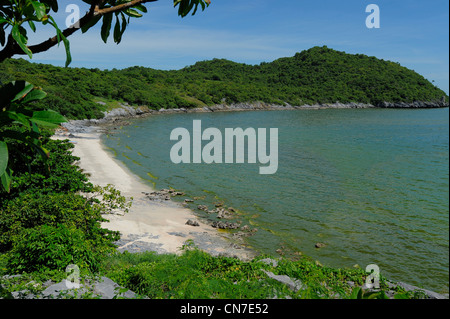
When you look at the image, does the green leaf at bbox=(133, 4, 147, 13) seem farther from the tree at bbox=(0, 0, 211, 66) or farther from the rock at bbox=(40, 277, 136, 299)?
the rock at bbox=(40, 277, 136, 299)

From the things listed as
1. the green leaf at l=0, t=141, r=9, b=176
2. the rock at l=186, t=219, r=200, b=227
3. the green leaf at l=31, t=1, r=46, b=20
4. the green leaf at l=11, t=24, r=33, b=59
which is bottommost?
the rock at l=186, t=219, r=200, b=227

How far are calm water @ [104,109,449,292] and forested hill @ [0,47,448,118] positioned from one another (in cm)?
4028

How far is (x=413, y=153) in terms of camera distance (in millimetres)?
45688

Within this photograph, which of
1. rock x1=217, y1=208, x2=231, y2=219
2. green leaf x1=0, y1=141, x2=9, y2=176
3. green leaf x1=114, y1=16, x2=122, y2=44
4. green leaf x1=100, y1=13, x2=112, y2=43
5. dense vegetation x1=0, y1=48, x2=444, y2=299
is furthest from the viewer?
rock x1=217, y1=208, x2=231, y2=219

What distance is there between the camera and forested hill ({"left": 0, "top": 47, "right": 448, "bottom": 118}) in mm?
83250

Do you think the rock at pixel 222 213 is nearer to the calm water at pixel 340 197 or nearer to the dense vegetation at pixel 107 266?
the calm water at pixel 340 197

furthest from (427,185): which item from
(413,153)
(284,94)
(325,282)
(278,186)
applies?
(284,94)

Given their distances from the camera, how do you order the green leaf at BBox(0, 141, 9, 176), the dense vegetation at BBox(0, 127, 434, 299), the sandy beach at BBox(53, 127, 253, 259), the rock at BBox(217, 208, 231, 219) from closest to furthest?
the green leaf at BBox(0, 141, 9, 176) → the dense vegetation at BBox(0, 127, 434, 299) → the sandy beach at BBox(53, 127, 253, 259) → the rock at BBox(217, 208, 231, 219)

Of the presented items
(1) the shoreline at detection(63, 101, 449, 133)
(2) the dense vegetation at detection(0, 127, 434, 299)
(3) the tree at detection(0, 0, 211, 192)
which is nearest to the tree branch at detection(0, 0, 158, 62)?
(3) the tree at detection(0, 0, 211, 192)

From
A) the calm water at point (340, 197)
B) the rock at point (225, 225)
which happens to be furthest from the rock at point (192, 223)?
the calm water at point (340, 197)

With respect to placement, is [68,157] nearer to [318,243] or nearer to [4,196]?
[4,196]

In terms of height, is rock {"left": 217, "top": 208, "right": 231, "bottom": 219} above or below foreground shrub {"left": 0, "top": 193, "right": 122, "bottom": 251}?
below

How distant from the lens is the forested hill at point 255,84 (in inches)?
3278

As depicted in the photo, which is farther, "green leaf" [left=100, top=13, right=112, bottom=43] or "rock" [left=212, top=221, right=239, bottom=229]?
"rock" [left=212, top=221, right=239, bottom=229]
